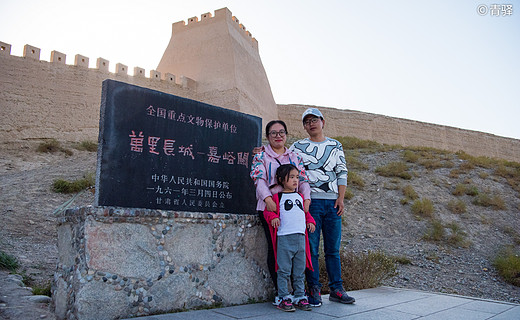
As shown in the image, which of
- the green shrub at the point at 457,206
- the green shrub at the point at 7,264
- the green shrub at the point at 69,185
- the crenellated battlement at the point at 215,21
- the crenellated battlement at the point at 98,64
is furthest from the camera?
the crenellated battlement at the point at 215,21

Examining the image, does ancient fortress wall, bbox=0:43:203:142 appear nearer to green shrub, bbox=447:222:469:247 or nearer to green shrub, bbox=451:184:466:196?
green shrub, bbox=451:184:466:196

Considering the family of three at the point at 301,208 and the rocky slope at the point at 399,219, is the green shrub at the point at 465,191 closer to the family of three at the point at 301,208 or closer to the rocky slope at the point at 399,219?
the rocky slope at the point at 399,219

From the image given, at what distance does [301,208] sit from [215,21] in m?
20.4

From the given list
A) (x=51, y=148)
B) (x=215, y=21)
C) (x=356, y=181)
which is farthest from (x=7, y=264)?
(x=215, y=21)

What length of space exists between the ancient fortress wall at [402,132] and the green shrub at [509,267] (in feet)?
54.3

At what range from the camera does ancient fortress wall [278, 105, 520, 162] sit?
24500 millimetres

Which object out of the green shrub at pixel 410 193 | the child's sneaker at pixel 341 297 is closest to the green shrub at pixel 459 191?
the green shrub at pixel 410 193

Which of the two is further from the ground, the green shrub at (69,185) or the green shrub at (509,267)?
the green shrub at (69,185)

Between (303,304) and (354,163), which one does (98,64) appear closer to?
(354,163)

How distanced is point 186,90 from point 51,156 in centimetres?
783

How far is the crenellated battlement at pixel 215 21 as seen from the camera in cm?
2127

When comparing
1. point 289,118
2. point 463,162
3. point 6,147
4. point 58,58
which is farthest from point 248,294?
point 289,118

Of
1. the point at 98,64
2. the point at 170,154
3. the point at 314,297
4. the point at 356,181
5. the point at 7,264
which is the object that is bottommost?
the point at 7,264

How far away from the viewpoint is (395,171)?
12.7 meters
